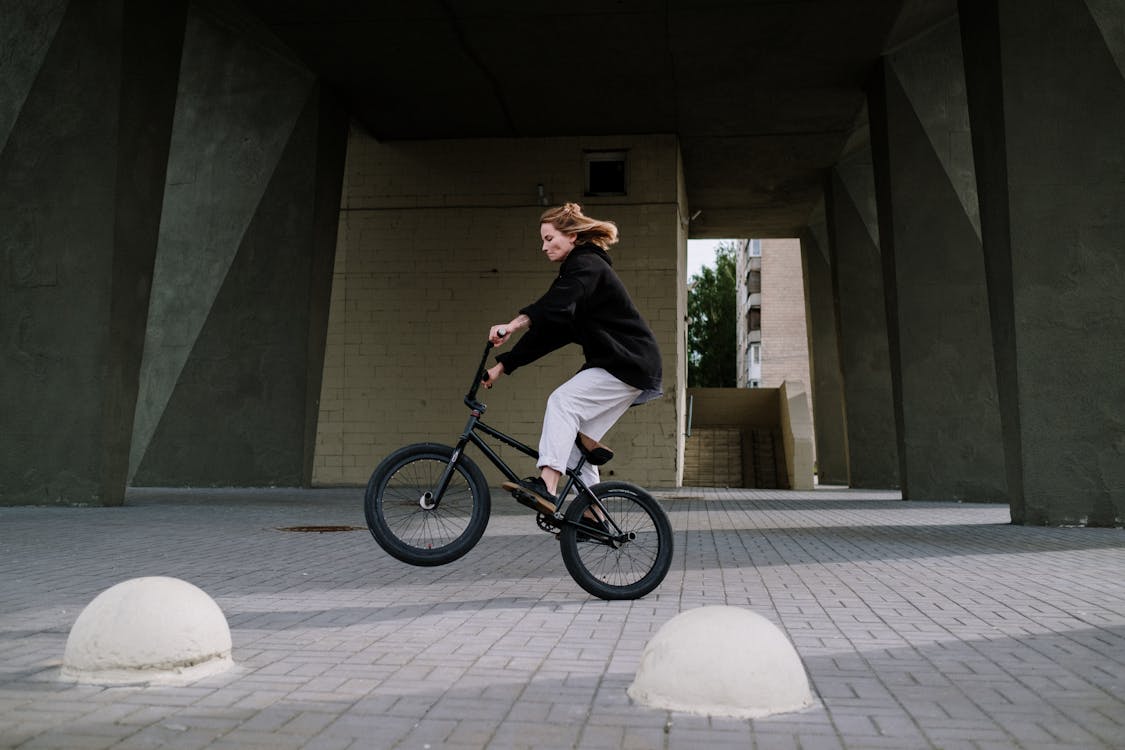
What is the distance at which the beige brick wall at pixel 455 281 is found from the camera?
1802 cm

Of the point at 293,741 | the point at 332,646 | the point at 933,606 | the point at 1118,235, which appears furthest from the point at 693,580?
the point at 1118,235

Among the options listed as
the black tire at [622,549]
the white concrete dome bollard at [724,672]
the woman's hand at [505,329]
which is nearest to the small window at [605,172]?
the woman's hand at [505,329]

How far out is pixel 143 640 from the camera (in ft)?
10.6

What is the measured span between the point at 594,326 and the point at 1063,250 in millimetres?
6190

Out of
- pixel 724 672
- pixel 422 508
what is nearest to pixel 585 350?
pixel 422 508

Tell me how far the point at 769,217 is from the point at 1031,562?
64.1 ft

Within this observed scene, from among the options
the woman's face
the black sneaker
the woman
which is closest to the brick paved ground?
the black sneaker

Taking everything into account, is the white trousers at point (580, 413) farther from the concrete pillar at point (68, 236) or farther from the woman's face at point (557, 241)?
the concrete pillar at point (68, 236)

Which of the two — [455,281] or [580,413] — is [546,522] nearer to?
[580,413]

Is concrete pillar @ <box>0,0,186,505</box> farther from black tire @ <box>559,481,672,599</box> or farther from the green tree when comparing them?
the green tree

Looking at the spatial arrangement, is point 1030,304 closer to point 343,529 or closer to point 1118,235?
point 1118,235

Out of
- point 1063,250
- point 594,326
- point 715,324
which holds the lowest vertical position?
point 594,326

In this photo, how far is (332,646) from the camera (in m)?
3.84

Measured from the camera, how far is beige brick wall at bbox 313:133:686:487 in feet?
59.1
